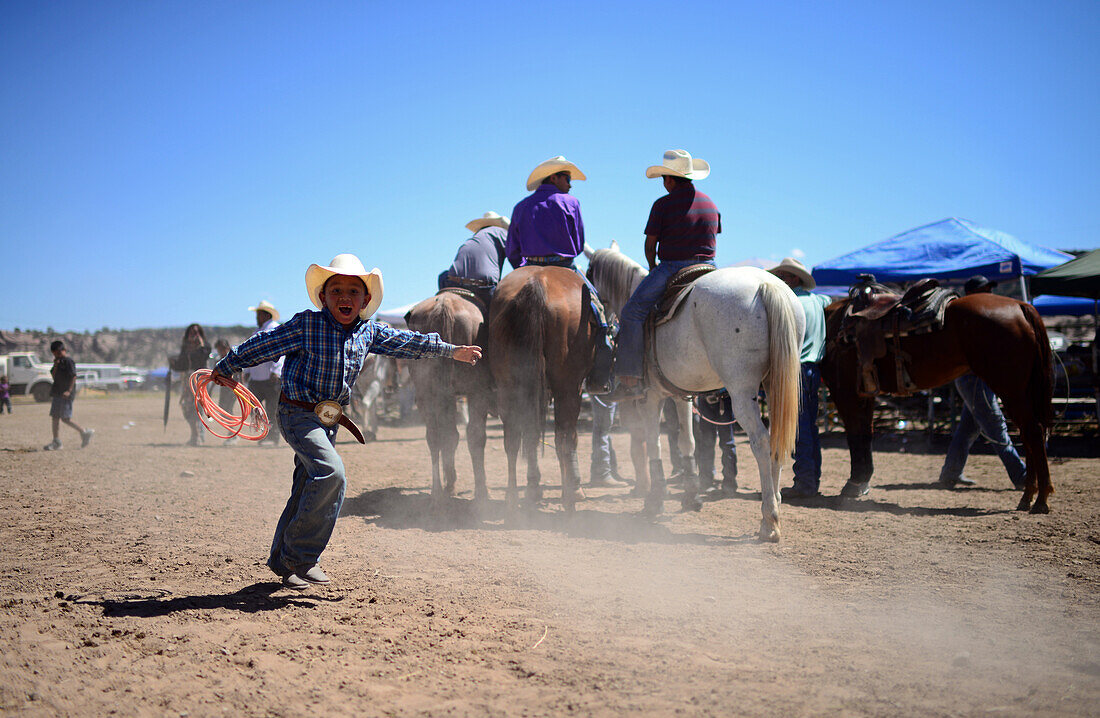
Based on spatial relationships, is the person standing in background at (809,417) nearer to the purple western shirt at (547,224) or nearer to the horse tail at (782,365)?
the horse tail at (782,365)

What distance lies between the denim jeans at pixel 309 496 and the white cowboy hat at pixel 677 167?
378cm

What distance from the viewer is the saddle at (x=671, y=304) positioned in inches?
239

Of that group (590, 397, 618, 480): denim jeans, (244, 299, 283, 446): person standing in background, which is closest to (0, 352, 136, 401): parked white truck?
(244, 299, 283, 446): person standing in background

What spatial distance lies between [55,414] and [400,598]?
10763mm

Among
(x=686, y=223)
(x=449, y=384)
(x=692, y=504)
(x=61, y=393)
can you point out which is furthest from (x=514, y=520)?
(x=61, y=393)

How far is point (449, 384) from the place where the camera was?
648 centimetres

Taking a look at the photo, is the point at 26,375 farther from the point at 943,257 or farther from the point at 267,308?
the point at 943,257

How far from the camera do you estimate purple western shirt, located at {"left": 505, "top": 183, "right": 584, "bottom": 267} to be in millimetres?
6934

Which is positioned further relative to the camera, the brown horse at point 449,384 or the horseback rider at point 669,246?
the brown horse at point 449,384

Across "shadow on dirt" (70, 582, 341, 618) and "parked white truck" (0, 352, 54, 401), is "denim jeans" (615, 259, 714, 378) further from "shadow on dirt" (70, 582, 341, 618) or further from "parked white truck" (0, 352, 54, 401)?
"parked white truck" (0, 352, 54, 401)

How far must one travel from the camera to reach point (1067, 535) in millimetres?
5551

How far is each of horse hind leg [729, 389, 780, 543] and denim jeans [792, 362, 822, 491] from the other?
2010 millimetres

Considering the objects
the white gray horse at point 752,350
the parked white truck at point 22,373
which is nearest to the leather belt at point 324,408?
the white gray horse at point 752,350

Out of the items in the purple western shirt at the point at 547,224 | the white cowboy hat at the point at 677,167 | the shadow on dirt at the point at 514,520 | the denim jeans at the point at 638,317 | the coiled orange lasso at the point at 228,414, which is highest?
the white cowboy hat at the point at 677,167
